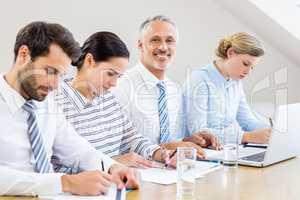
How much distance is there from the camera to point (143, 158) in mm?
2045

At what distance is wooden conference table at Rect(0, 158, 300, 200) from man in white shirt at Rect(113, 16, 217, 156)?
484 millimetres

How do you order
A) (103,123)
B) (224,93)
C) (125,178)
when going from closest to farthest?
(125,178)
(103,123)
(224,93)

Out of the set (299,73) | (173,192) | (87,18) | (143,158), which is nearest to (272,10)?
(299,73)

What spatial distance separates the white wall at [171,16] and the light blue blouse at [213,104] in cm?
82

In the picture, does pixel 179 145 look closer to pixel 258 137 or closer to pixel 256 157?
pixel 256 157

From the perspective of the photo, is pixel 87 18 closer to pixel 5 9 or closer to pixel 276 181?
pixel 5 9

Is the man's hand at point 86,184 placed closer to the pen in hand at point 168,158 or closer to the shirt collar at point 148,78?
the pen in hand at point 168,158

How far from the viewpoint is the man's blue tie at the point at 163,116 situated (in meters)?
2.47

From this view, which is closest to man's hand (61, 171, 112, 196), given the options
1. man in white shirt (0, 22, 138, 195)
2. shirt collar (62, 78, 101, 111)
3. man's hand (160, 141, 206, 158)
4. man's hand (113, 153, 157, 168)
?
man in white shirt (0, 22, 138, 195)

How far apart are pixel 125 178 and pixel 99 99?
2.28 ft

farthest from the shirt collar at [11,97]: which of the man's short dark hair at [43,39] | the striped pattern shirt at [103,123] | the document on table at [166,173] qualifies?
the document on table at [166,173]

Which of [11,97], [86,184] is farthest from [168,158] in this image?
[11,97]

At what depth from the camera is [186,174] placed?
5.36ft

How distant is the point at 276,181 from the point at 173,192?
0.47m
